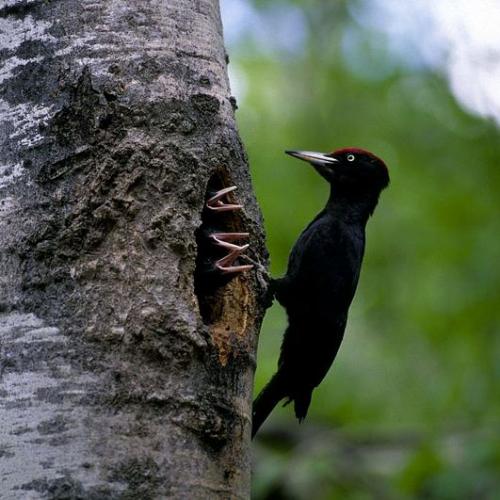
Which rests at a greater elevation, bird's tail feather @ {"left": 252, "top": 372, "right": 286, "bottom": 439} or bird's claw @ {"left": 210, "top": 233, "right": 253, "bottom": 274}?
bird's claw @ {"left": 210, "top": 233, "right": 253, "bottom": 274}

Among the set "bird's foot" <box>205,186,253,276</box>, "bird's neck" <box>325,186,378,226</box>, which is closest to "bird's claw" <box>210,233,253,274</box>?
"bird's foot" <box>205,186,253,276</box>

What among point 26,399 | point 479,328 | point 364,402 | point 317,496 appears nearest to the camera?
point 26,399

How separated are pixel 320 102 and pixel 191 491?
750 centimetres

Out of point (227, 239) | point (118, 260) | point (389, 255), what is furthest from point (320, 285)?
point (389, 255)

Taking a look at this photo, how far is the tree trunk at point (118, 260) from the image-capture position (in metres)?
2.05

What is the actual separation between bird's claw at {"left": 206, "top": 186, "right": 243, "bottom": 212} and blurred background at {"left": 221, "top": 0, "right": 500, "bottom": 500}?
2.36m

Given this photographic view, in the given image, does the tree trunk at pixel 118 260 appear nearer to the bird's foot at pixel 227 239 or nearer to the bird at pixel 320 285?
the bird's foot at pixel 227 239

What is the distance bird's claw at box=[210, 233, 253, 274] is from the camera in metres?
2.66

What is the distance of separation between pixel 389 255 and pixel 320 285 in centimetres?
409

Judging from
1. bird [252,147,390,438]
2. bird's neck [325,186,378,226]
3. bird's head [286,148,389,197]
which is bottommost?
bird [252,147,390,438]

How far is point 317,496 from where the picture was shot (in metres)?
5.25

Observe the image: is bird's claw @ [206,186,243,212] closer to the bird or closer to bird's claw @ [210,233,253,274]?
bird's claw @ [210,233,253,274]

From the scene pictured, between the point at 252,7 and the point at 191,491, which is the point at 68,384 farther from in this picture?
the point at 252,7

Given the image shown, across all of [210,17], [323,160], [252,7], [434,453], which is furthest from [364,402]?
[210,17]
